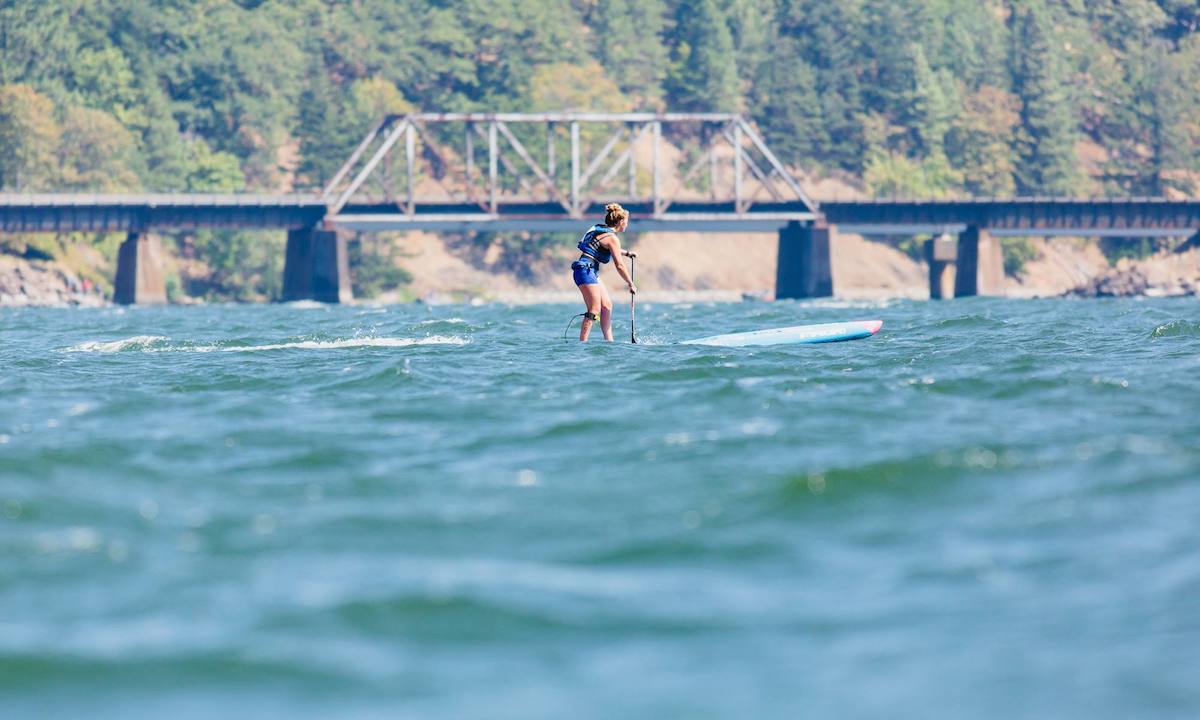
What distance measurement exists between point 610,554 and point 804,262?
94936 millimetres

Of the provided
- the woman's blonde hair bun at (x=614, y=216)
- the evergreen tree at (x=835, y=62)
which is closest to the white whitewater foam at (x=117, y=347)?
the woman's blonde hair bun at (x=614, y=216)

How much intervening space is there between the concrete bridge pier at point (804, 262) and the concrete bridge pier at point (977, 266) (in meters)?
8.04

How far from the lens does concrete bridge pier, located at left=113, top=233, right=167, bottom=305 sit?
96.4m

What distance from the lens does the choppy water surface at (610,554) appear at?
Result: 32.1 feet

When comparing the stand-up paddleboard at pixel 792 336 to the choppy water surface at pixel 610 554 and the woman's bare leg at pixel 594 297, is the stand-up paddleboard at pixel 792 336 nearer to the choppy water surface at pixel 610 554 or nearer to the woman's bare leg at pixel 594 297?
the woman's bare leg at pixel 594 297

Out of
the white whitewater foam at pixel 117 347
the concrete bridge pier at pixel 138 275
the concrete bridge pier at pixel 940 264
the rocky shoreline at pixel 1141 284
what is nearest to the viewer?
the white whitewater foam at pixel 117 347

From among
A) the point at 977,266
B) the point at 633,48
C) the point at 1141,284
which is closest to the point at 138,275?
the point at 977,266

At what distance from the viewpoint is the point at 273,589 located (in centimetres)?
1142

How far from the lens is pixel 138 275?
96.7m

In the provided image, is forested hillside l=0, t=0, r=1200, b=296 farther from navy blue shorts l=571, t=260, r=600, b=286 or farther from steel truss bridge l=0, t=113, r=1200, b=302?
navy blue shorts l=571, t=260, r=600, b=286

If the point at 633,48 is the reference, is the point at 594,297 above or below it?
below

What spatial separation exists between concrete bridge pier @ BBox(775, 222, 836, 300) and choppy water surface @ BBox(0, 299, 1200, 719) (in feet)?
265

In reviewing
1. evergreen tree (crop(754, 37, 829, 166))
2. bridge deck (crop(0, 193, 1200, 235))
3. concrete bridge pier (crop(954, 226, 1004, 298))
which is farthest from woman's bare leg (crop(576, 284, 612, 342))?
evergreen tree (crop(754, 37, 829, 166))

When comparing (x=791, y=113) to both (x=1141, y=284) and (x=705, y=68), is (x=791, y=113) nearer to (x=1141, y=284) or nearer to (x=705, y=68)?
(x=705, y=68)
